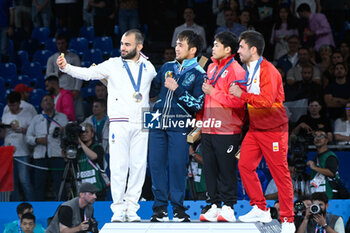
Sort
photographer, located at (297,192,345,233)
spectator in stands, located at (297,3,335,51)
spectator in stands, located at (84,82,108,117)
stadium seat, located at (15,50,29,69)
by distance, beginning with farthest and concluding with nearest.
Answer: stadium seat, located at (15,50,29,69), spectator in stands, located at (297,3,335,51), spectator in stands, located at (84,82,108,117), photographer, located at (297,192,345,233)

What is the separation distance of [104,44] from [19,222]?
16.8 feet

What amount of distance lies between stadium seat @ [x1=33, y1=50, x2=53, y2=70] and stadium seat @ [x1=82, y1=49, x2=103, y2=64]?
39.0 inches

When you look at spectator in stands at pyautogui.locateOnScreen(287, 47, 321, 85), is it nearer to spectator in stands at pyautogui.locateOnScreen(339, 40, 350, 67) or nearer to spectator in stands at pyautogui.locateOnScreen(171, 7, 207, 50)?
spectator in stands at pyautogui.locateOnScreen(339, 40, 350, 67)

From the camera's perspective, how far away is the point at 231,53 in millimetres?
6809

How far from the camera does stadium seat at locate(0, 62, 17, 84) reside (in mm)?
13711

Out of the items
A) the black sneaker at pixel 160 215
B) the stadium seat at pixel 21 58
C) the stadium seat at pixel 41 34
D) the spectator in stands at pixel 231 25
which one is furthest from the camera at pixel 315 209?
the stadium seat at pixel 41 34

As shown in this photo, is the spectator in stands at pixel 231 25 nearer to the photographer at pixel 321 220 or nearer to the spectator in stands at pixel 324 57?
the spectator in stands at pixel 324 57

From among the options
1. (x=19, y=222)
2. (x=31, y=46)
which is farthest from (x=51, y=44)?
(x=19, y=222)

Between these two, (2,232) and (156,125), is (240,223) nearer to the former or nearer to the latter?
(156,125)

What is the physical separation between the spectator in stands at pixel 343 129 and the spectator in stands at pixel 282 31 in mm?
2139

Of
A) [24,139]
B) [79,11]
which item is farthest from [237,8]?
[24,139]

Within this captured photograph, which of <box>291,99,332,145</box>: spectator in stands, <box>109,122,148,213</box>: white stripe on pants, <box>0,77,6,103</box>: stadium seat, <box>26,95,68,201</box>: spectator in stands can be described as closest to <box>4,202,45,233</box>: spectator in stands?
<box>26,95,68,201</box>: spectator in stands

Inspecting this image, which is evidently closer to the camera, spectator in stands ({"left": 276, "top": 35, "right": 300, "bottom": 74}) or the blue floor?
the blue floor

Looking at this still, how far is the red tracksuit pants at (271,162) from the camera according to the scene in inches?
260
